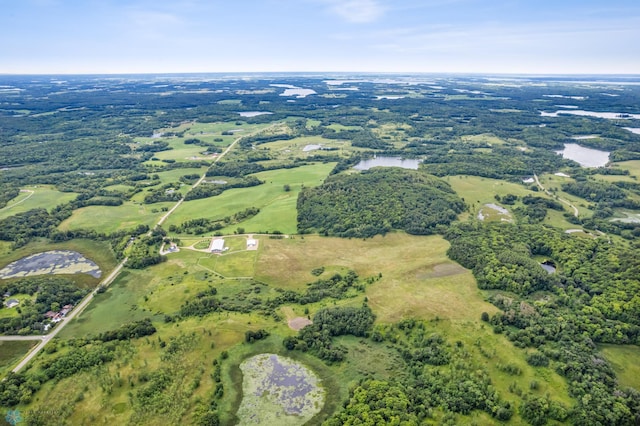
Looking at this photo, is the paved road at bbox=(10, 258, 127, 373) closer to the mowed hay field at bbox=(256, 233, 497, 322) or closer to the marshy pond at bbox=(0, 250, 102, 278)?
the marshy pond at bbox=(0, 250, 102, 278)

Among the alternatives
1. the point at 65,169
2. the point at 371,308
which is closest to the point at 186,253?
the point at 371,308

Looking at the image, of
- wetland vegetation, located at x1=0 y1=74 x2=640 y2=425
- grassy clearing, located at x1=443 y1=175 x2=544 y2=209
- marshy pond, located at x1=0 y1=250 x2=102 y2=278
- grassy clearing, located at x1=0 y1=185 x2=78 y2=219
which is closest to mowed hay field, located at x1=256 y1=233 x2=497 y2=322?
wetland vegetation, located at x1=0 y1=74 x2=640 y2=425

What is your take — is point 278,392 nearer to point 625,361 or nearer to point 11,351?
point 11,351

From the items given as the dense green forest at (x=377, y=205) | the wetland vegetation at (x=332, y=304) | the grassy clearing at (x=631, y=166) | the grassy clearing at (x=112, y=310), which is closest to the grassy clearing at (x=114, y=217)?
the wetland vegetation at (x=332, y=304)

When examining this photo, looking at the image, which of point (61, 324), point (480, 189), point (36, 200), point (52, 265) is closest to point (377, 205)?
point (480, 189)

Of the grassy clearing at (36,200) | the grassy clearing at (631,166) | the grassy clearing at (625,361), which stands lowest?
the grassy clearing at (625,361)

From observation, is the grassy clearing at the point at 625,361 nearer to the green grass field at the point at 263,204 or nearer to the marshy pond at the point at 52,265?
the green grass field at the point at 263,204
